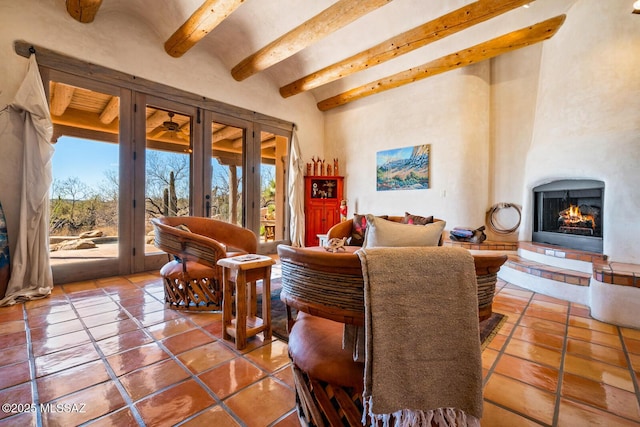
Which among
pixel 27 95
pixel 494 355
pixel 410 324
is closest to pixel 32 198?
pixel 27 95

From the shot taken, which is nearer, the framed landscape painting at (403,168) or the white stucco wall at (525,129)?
the white stucco wall at (525,129)

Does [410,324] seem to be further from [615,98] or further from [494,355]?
[615,98]

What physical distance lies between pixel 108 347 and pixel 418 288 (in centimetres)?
210

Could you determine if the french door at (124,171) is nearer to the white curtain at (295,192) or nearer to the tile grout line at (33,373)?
the white curtain at (295,192)

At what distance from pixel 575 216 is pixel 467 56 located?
2657 mm

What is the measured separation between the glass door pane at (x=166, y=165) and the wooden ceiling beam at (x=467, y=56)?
329cm

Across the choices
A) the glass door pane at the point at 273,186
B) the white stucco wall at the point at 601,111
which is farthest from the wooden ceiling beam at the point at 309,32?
the white stucco wall at the point at 601,111

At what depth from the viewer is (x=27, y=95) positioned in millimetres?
2812

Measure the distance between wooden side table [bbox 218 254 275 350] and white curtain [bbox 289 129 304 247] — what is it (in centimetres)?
357

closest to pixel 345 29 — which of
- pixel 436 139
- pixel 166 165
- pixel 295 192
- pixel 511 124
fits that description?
pixel 436 139

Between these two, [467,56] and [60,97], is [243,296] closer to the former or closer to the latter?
[60,97]

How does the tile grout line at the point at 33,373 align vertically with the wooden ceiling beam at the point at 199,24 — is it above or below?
below

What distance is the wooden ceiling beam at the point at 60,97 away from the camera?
10.3 ft

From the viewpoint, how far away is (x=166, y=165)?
13.2 feet
